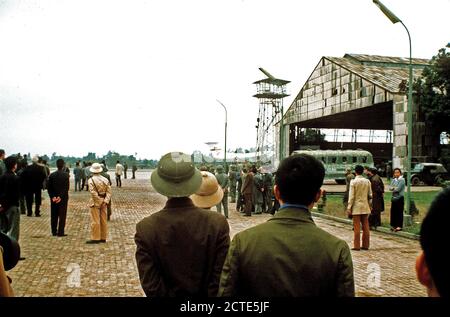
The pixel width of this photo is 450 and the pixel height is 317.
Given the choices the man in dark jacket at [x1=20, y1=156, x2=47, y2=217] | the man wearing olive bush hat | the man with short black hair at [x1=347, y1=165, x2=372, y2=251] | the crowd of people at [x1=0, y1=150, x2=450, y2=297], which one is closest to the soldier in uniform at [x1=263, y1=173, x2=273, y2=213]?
the man with short black hair at [x1=347, y1=165, x2=372, y2=251]

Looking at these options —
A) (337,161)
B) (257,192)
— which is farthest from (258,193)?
(337,161)

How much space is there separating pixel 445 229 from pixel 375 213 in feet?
43.4

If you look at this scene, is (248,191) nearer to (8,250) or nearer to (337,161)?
(8,250)

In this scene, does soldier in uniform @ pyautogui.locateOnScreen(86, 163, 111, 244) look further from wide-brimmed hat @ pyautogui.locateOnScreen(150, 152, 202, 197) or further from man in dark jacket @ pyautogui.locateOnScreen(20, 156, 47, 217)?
wide-brimmed hat @ pyautogui.locateOnScreen(150, 152, 202, 197)

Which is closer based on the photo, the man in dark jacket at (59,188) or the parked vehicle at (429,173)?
the man in dark jacket at (59,188)

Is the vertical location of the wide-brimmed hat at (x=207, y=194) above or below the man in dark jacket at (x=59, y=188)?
above

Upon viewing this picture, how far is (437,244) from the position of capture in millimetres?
1369

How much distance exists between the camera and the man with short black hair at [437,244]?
1.37 meters

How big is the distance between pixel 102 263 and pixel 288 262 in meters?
7.31

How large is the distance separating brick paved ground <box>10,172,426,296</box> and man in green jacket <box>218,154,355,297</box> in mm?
4819

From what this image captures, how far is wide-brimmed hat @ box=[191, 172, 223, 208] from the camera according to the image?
374 centimetres

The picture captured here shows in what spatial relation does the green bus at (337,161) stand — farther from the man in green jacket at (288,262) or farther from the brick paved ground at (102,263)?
the man in green jacket at (288,262)

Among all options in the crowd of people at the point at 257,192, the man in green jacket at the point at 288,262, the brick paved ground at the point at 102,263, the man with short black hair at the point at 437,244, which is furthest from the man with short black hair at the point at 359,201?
the man with short black hair at the point at 437,244

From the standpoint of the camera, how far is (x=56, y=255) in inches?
381
